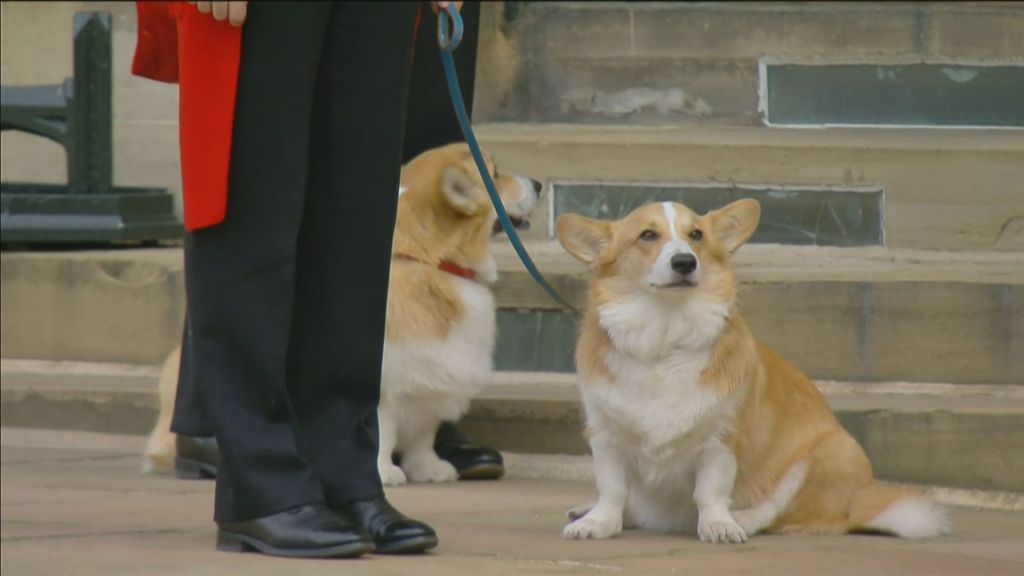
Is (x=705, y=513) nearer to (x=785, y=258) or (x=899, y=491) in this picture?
(x=899, y=491)

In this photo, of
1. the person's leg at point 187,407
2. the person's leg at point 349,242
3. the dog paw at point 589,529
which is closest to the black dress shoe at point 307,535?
the person's leg at point 349,242

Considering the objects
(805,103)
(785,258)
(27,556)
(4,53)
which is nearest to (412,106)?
(785,258)

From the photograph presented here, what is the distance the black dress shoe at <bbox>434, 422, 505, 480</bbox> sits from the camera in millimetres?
5004

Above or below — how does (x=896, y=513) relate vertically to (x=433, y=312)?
below

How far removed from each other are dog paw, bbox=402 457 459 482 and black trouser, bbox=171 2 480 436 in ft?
1.78

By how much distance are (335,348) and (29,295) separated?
268 centimetres

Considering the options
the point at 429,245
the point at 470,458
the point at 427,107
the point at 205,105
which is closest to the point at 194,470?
the point at 470,458

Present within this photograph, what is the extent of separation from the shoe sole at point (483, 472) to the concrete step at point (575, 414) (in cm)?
15

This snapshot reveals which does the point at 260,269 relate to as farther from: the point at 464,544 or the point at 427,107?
the point at 427,107

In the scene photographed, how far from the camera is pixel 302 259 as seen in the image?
145 inches

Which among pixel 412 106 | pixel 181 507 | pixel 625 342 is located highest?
pixel 412 106

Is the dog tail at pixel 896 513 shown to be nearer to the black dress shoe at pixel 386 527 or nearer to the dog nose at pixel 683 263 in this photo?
the dog nose at pixel 683 263

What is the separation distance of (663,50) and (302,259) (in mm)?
3375

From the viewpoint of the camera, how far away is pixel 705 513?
3.98 m
